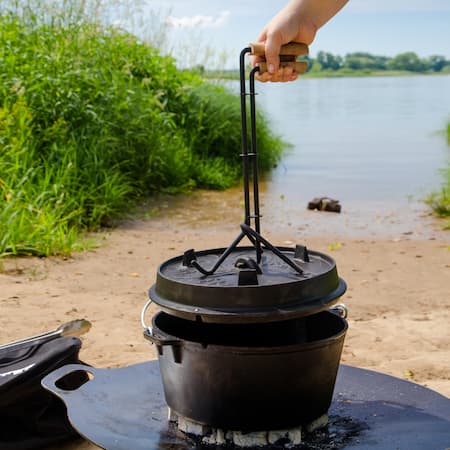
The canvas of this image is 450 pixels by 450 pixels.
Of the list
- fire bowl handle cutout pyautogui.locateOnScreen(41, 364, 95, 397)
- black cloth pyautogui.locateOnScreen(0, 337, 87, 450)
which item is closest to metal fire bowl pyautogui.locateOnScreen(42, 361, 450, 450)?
fire bowl handle cutout pyautogui.locateOnScreen(41, 364, 95, 397)

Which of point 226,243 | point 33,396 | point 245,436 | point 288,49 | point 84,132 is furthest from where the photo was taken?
point 84,132

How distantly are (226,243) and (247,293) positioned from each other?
5.11 m

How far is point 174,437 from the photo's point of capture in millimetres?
2270

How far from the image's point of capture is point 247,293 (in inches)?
79.7

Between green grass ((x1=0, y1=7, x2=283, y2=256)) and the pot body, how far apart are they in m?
3.79

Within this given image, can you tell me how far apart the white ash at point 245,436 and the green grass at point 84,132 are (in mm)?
3774

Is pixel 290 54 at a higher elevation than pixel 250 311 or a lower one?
higher

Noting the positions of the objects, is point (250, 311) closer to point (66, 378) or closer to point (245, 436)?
point (245, 436)

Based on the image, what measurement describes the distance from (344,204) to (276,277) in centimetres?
781

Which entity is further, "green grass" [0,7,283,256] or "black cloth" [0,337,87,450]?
"green grass" [0,7,283,256]

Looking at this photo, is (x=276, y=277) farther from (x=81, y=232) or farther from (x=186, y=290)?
(x=81, y=232)

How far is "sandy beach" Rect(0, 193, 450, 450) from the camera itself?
12.8 ft

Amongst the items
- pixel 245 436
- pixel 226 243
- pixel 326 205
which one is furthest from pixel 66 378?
pixel 326 205

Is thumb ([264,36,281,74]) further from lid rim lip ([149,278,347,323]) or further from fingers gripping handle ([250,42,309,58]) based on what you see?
lid rim lip ([149,278,347,323])
